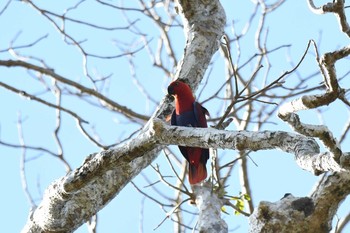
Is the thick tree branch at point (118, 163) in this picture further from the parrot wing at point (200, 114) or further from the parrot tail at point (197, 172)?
the parrot wing at point (200, 114)

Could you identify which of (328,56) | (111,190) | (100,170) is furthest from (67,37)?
(328,56)

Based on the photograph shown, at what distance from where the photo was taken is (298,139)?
1919 mm

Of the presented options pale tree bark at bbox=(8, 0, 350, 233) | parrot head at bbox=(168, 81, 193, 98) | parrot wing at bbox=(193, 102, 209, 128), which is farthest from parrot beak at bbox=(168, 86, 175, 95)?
parrot wing at bbox=(193, 102, 209, 128)

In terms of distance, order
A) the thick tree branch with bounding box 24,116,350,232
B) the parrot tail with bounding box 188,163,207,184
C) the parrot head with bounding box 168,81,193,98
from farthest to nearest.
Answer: the parrot tail with bounding box 188,163,207,184 < the parrot head with bounding box 168,81,193,98 < the thick tree branch with bounding box 24,116,350,232

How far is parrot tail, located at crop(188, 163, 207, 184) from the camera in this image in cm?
368

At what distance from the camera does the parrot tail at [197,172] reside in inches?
145

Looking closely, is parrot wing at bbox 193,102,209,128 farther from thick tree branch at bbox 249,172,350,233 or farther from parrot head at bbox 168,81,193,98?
thick tree branch at bbox 249,172,350,233

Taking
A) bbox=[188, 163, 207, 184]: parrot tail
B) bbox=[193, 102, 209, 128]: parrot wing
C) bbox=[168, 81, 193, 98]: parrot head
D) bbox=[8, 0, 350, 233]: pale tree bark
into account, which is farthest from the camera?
bbox=[193, 102, 209, 128]: parrot wing

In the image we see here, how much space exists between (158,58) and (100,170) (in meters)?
3.91

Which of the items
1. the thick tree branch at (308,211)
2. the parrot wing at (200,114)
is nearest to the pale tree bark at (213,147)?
the thick tree branch at (308,211)

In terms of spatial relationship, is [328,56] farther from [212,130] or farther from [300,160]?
[212,130]

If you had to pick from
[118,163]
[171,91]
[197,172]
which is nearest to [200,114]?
[197,172]

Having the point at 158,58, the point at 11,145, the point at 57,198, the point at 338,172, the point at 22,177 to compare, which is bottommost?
the point at 338,172

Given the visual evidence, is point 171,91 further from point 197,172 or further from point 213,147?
point 213,147
